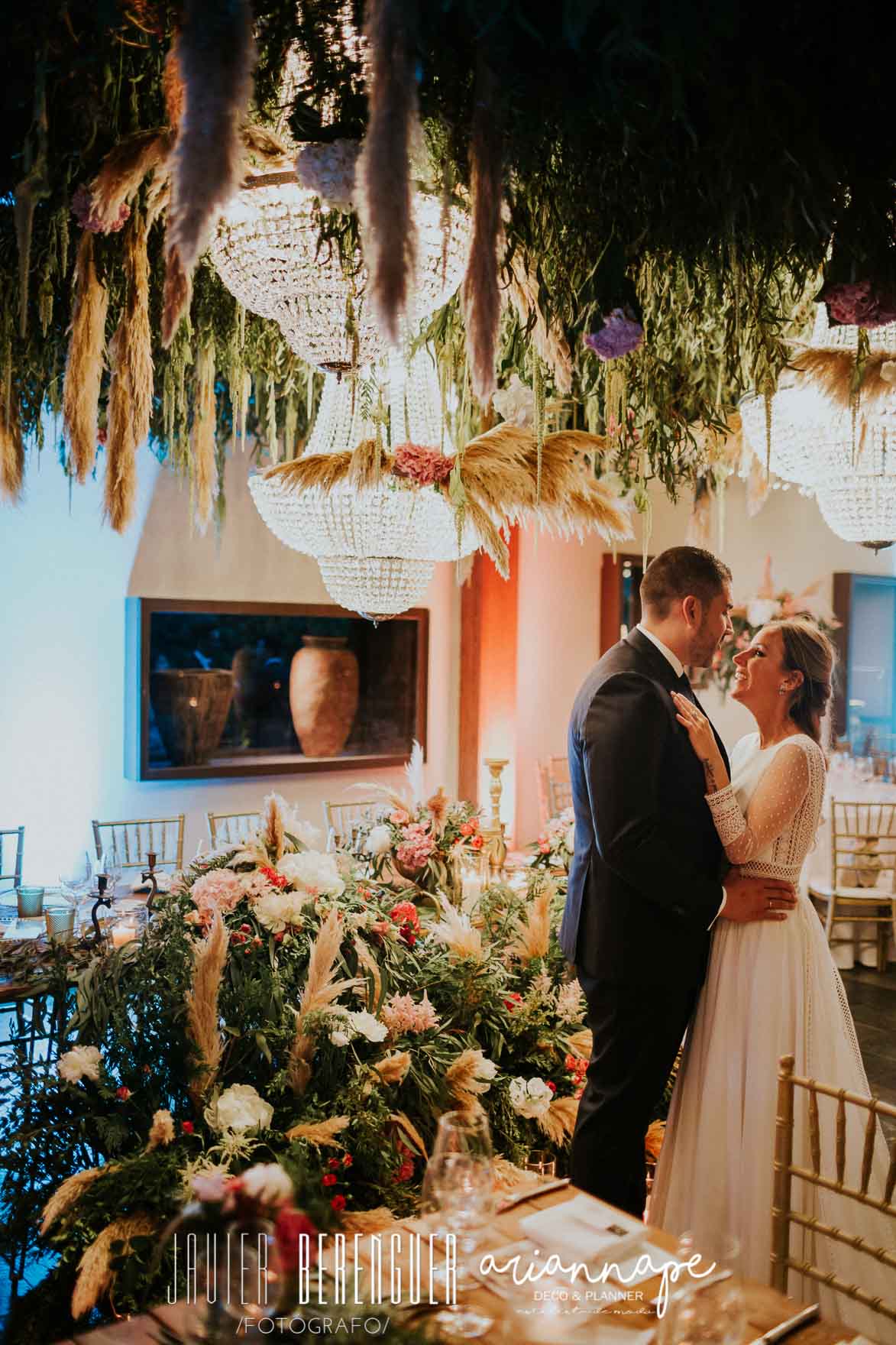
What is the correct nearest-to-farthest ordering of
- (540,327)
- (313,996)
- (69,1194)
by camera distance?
(69,1194), (540,327), (313,996)

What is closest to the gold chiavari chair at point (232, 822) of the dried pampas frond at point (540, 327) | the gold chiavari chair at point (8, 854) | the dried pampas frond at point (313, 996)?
the gold chiavari chair at point (8, 854)

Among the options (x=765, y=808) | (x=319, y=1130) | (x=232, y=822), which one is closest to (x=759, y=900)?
(x=765, y=808)

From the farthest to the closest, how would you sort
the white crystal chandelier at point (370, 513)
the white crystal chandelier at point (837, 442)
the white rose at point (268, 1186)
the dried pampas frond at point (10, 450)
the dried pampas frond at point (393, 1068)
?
the white crystal chandelier at point (370, 513)
the white crystal chandelier at point (837, 442)
the dried pampas frond at point (393, 1068)
the dried pampas frond at point (10, 450)
the white rose at point (268, 1186)

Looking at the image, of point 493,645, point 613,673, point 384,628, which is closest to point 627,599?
point 493,645

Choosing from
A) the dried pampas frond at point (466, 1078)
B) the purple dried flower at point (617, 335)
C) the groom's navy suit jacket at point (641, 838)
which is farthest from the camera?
the groom's navy suit jacket at point (641, 838)

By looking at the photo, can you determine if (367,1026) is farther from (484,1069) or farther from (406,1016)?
(484,1069)

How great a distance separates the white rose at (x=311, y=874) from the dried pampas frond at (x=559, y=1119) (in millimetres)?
789

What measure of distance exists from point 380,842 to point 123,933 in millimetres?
1087

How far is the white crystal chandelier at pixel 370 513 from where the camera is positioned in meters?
3.42

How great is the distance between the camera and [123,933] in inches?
155

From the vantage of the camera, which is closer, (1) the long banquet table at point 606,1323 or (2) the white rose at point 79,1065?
(1) the long banquet table at point 606,1323

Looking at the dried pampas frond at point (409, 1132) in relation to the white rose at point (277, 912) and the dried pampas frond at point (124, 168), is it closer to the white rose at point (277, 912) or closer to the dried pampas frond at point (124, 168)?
the white rose at point (277, 912)

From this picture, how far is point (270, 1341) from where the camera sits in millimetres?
1140

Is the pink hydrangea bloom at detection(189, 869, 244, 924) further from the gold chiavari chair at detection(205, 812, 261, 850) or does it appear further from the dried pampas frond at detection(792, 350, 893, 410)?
the gold chiavari chair at detection(205, 812, 261, 850)
